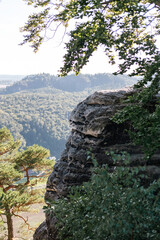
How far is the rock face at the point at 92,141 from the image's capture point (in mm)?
7625

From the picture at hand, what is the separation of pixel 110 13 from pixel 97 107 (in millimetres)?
3278

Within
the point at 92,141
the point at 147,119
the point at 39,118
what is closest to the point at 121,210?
the point at 147,119

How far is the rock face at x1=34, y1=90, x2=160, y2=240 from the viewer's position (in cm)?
762

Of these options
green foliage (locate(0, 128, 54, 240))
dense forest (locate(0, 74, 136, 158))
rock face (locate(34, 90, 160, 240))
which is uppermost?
rock face (locate(34, 90, 160, 240))

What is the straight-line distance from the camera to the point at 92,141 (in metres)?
7.96

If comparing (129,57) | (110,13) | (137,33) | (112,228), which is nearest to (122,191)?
(112,228)

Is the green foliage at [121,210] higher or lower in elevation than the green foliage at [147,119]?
lower

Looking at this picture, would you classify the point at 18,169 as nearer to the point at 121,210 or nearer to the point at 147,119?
the point at 147,119

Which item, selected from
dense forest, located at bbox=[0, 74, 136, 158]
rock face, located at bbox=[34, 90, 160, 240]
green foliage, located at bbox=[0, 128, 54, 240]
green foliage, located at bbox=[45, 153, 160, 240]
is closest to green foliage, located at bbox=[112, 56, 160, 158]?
rock face, located at bbox=[34, 90, 160, 240]

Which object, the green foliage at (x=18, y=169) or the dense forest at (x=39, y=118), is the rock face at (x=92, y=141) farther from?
the dense forest at (x=39, y=118)

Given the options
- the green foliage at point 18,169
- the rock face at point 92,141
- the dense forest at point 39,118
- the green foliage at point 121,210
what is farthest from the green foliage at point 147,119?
the dense forest at point 39,118

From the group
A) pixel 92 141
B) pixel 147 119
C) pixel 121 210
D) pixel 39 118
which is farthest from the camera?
pixel 39 118

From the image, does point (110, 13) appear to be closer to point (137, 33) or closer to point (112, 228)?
point (137, 33)

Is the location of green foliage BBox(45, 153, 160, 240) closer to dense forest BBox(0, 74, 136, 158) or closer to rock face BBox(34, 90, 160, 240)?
rock face BBox(34, 90, 160, 240)
